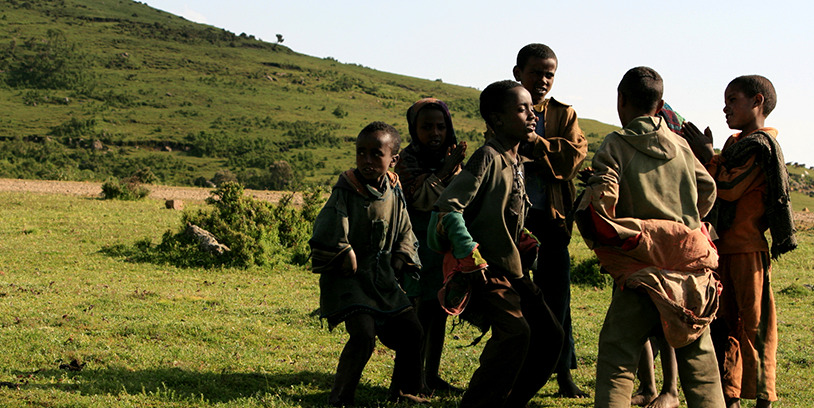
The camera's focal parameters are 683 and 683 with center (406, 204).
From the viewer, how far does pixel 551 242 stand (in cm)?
444

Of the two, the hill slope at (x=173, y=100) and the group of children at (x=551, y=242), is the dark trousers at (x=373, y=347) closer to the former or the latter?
the group of children at (x=551, y=242)

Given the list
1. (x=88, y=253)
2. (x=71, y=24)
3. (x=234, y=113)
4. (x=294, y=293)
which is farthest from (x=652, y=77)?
(x=71, y=24)

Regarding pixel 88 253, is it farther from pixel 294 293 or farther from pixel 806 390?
pixel 806 390

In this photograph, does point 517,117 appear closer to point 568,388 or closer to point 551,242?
point 551,242

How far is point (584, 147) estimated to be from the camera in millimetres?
4410

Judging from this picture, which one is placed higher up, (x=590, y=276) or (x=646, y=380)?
(x=646, y=380)

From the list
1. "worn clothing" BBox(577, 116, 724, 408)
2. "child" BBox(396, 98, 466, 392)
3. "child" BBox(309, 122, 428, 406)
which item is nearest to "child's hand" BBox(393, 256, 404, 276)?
"child" BBox(309, 122, 428, 406)

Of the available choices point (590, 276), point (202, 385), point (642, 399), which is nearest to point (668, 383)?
point (642, 399)

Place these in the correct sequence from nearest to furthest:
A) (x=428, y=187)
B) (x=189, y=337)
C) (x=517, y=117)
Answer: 1. (x=517, y=117)
2. (x=428, y=187)
3. (x=189, y=337)

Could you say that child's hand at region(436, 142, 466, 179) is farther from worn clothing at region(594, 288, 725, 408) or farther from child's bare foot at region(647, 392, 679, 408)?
child's bare foot at region(647, 392, 679, 408)

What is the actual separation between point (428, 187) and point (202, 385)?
199 centimetres

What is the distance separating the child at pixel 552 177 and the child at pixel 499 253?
1.97 feet

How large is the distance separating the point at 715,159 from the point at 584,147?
2.56 feet

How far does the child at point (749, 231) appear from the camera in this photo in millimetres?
3908
